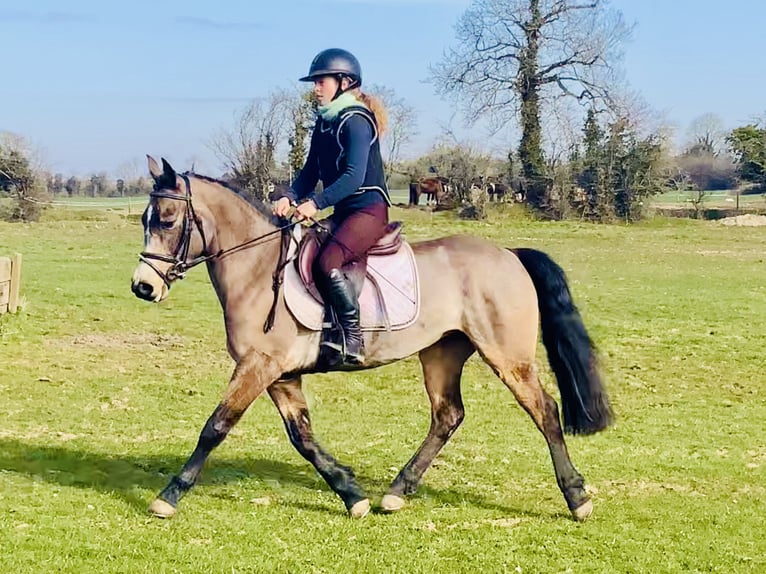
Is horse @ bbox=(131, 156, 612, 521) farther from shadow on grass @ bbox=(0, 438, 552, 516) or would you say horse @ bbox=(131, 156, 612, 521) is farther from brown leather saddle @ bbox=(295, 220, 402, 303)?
shadow on grass @ bbox=(0, 438, 552, 516)

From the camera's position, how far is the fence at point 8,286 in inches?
689

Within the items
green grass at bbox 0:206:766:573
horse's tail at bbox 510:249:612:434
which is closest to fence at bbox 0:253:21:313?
green grass at bbox 0:206:766:573

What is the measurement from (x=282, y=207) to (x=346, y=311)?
0.90m

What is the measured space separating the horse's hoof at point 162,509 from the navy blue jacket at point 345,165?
7.92 ft

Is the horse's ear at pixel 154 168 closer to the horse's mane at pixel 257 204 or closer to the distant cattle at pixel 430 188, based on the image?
the horse's mane at pixel 257 204

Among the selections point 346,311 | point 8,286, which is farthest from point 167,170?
point 8,286

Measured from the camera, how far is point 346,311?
714 cm

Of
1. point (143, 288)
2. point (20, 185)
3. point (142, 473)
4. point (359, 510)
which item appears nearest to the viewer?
point (143, 288)

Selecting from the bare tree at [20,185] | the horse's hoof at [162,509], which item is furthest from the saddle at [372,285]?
the bare tree at [20,185]

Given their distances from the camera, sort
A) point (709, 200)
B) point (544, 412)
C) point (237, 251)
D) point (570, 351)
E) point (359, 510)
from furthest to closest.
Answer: point (709, 200) → point (570, 351) → point (544, 412) → point (359, 510) → point (237, 251)

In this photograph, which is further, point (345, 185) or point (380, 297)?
point (380, 297)

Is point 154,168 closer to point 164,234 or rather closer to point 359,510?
point 164,234

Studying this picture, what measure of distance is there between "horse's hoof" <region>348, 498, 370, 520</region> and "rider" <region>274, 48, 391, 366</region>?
1085 millimetres

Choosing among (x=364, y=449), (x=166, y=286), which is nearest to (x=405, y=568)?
(x=166, y=286)
